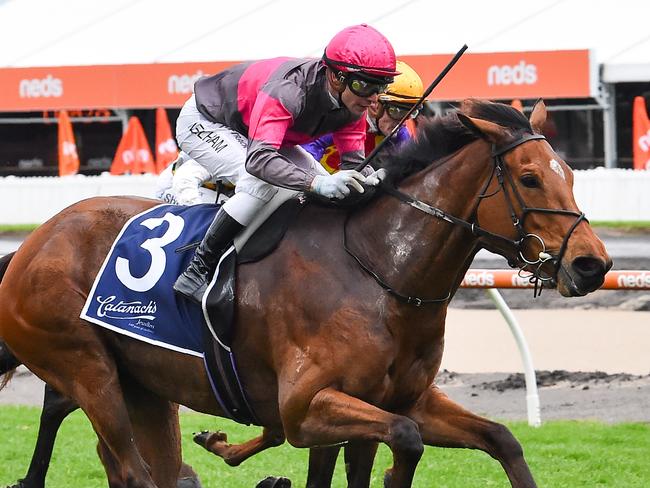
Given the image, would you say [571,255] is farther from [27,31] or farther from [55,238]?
[27,31]

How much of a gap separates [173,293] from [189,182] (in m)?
1.47

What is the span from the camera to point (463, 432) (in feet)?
15.4

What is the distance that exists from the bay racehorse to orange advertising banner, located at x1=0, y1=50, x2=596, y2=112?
38.2 ft

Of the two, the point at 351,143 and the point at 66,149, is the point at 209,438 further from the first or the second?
the point at 66,149

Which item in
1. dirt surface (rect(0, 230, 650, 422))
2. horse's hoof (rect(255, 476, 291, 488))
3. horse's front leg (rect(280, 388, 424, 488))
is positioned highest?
horse's front leg (rect(280, 388, 424, 488))

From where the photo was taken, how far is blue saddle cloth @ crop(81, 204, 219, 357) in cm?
491

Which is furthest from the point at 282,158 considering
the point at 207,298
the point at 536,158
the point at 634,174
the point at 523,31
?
the point at 523,31

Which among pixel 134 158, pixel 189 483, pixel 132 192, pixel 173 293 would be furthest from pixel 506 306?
pixel 134 158

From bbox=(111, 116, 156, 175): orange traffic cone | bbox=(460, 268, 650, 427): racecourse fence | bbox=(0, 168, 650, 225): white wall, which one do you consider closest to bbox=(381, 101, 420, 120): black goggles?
bbox=(460, 268, 650, 427): racecourse fence

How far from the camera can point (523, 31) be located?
57.0ft

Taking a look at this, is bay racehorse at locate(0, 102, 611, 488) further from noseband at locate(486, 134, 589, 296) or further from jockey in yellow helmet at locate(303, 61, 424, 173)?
jockey in yellow helmet at locate(303, 61, 424, 173)

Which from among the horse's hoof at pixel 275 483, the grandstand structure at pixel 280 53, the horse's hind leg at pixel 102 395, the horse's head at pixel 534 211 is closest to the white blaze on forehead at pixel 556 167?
the horse's head at pixel 534 211

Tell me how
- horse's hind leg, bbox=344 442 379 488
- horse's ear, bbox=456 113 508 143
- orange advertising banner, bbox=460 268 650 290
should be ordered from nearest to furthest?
horse's ear, bbox=456 113 508 143 < horse's hind leg, bbox=344 442 379 488 < orange advertising banner, bbox=460 268 650 290

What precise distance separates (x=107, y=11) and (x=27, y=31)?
1.29 meters
